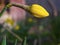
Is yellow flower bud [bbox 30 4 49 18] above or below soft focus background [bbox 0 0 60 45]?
above

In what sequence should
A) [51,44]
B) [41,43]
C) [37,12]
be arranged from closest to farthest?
1. [37,12]
2. [51,44]
3. [41,43]

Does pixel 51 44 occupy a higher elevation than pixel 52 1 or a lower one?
lower

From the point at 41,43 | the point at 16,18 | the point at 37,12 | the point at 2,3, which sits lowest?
the point at 41,43

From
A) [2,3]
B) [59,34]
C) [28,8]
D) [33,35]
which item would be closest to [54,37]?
[59,34]

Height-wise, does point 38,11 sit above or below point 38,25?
above

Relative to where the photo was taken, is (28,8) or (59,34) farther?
(59,34)

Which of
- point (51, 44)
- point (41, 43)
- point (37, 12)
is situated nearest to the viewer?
point (37, 12)

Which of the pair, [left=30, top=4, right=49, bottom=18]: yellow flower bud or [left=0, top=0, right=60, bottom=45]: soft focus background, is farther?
[left=0, top=0, right=60, bottom=45]: soft focus background

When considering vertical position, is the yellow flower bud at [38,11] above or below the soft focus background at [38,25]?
above

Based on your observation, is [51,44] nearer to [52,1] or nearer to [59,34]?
[59,34]

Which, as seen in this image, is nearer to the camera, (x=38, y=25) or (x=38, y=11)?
(x=38, y=11)

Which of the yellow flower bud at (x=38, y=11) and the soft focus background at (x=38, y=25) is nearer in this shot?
the yellow flower bud at (x=38, y=11)
